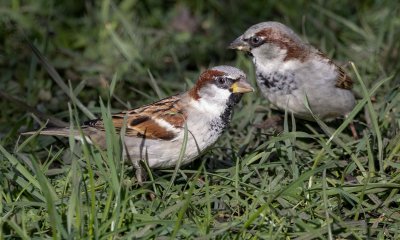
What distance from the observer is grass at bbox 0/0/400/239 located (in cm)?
257

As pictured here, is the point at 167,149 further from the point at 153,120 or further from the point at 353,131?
the point at 353,131

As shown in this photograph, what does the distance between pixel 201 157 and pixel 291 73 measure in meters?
0.65

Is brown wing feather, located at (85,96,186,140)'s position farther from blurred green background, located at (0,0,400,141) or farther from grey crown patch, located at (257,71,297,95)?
blurred green background, located at (0,0,400,141)

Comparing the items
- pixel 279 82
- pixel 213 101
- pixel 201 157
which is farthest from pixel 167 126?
pixel 279 82

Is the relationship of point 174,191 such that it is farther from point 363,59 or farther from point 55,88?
point 363,59

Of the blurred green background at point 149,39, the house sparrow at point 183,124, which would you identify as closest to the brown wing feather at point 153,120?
the house sparrow at point 183,124

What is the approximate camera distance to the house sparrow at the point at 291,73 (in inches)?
141

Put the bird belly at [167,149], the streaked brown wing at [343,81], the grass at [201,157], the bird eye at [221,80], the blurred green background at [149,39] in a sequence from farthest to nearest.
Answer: the blurred green background at [149,39]
the streaked brown wing at [343,81]
the bird eye at [221,80]
the bird belly at [167,149]
the grass at [201,157]

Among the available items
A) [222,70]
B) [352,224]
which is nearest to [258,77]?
Answer: [222,70]

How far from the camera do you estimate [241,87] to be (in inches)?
119

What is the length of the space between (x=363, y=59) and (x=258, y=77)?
1.07m

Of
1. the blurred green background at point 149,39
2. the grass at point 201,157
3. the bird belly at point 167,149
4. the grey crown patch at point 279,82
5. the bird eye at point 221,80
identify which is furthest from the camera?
the blurred green background at point 149,39

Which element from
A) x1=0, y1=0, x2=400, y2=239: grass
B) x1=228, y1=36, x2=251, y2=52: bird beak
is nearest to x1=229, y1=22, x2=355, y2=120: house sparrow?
x1=228, y1=36, x2=251, y2=52: bird beak

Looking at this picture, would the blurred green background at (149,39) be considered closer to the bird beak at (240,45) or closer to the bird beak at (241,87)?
the bird beak at (240,45)
